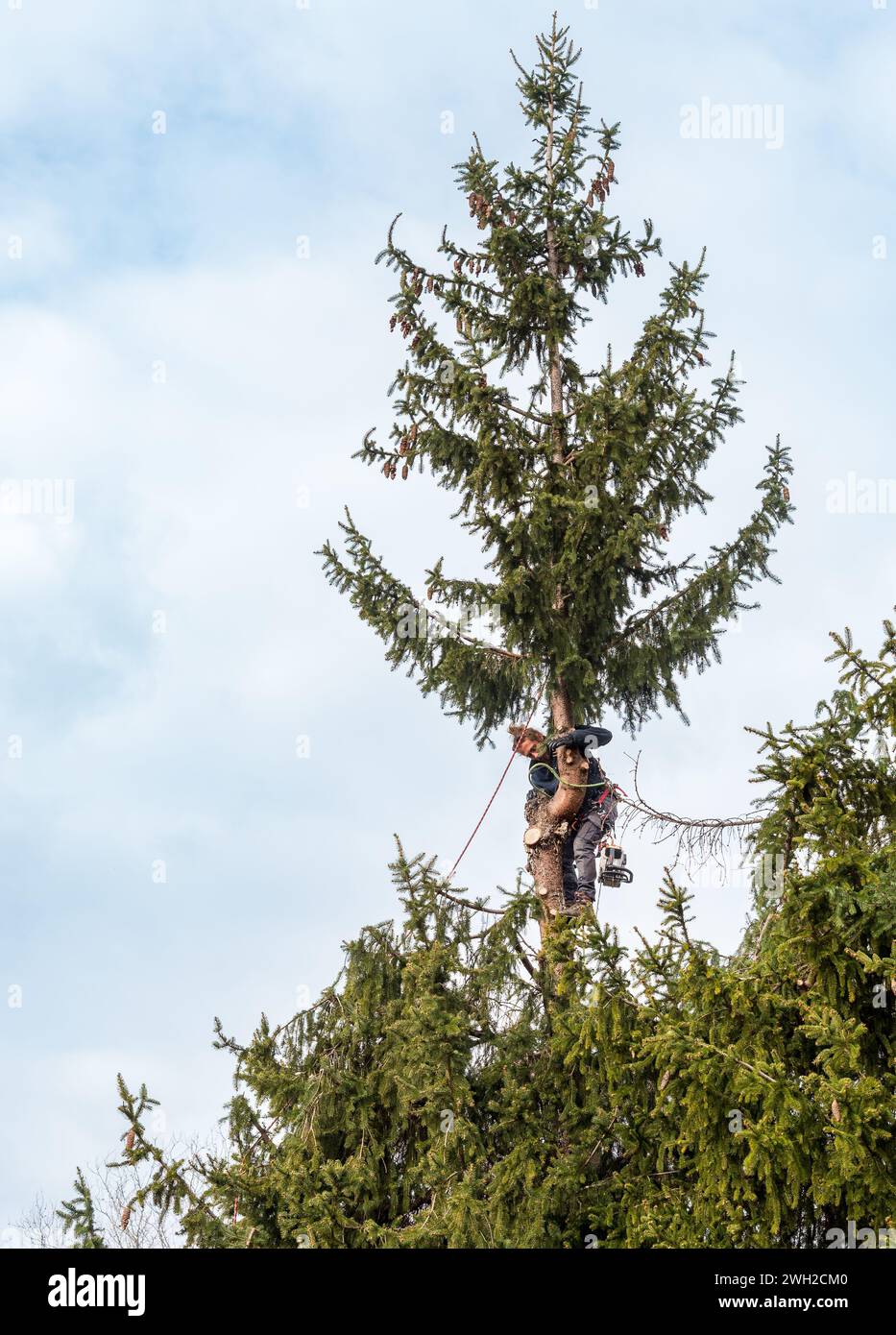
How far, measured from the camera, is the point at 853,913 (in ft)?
29.7

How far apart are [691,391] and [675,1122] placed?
6886mm

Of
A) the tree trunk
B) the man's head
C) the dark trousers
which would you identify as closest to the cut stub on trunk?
the tree trunk

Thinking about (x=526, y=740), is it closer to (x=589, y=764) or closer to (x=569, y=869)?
(x=589, y=764)

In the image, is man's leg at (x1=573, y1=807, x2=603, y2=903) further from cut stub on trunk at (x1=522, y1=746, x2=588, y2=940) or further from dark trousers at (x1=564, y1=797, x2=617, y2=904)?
cut stub on trunk at (x1=522, y1=746, x2=588, y2=940)

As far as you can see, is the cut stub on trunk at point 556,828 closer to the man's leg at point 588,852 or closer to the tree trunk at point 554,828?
the tree trunk at point 554,828

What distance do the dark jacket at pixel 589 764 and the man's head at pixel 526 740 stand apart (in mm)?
123

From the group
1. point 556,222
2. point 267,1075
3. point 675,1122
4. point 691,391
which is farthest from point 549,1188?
point 556,222

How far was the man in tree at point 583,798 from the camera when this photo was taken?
43.8 feet

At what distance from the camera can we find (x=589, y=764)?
538 inches

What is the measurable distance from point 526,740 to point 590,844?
1.22 metres

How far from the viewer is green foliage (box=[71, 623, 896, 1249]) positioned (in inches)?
344
